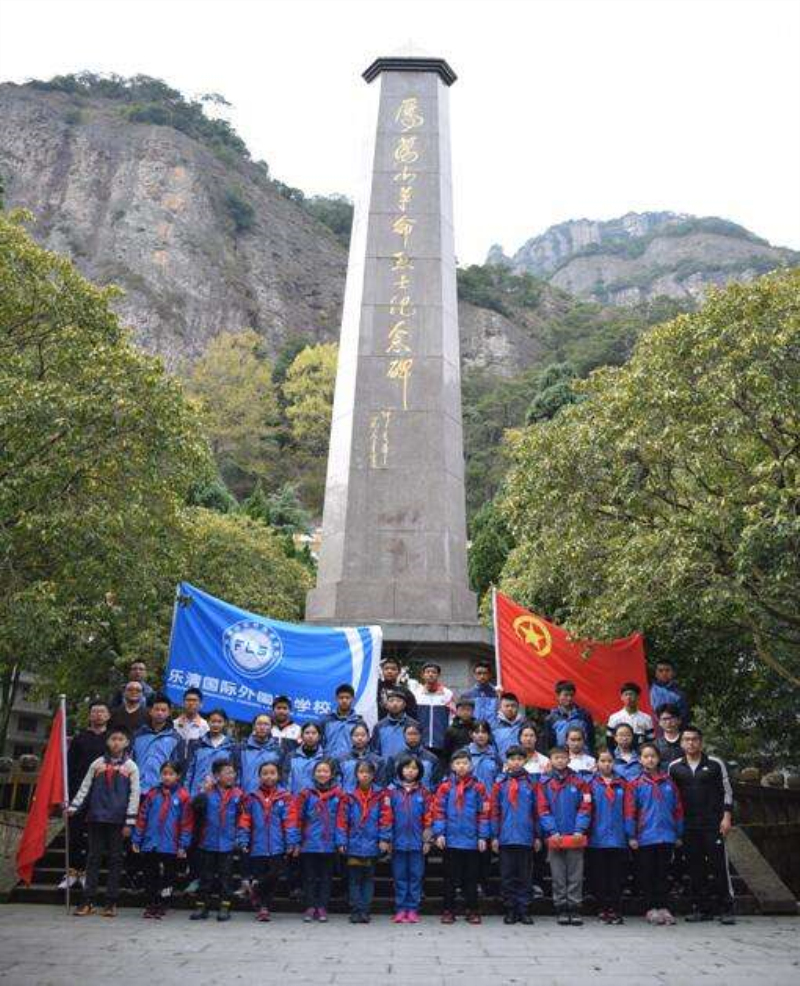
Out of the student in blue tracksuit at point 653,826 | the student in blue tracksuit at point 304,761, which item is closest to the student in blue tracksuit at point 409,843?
the student in blue tracksuit at point 304,761

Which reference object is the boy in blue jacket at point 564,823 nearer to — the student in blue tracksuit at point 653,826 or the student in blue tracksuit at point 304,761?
the student in blue tracksuit at point 653,826

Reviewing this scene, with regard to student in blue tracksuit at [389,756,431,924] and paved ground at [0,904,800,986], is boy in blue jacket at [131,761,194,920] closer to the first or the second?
paved ground at [0,904,800,986]

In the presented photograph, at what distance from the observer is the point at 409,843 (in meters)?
6.09

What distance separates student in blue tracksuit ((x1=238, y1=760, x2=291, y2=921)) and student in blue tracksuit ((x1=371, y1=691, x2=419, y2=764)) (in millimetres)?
823

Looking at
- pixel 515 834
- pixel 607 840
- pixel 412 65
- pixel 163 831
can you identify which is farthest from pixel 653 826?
pixel 412 65

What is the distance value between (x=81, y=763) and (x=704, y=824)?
4087 mm

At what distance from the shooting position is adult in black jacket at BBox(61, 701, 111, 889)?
660cm

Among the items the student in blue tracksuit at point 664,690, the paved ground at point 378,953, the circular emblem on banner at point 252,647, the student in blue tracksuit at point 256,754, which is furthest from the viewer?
the student in blue tracksuit at point 664,690

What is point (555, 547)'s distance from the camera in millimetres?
9062

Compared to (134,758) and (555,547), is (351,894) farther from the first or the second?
(555,547)

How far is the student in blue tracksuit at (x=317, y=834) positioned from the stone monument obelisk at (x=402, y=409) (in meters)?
2.78

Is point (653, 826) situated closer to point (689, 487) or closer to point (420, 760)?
point (420, 760)

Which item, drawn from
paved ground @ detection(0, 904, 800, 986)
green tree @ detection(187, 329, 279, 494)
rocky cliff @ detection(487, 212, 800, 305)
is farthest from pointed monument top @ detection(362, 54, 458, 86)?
rocky cliff @ detection(487, 212, 800, 305)

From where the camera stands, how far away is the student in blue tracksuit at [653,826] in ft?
20.4
